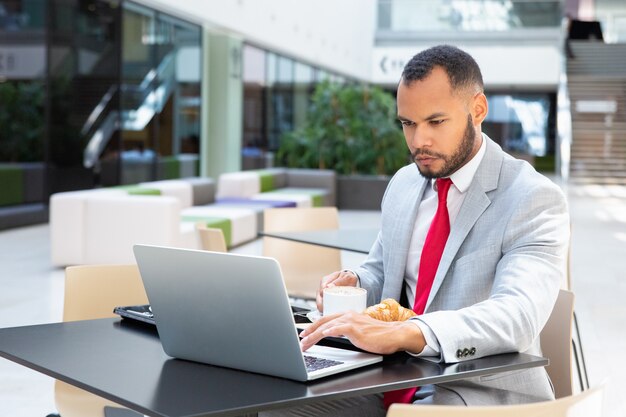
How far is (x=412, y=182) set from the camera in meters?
2.37

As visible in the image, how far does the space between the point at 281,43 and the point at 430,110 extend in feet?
51.3

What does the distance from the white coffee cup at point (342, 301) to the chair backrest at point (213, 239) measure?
2.09 metres

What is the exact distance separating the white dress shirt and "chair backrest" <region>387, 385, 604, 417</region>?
70 centimetres

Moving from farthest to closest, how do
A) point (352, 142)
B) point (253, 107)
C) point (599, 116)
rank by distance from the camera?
point (599, 116)
point (253, 107)
point (352, 142)

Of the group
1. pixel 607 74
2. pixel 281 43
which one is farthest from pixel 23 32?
pixel 607 74

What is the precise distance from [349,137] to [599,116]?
7.86 m

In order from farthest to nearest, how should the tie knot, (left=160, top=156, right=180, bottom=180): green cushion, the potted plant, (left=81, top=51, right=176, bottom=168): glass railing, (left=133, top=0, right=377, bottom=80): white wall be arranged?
the potted plant
(left=160, top=156, right=180, bottom=180): green cushion
(left=133, top=0, right=377, bottom=80): white wall
(left=81, top=51, right=176, bottom=168): glass railing
the tie knot

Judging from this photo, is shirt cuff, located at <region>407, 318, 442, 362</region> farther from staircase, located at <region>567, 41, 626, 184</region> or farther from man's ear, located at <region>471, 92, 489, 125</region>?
staircase, located at <region>567, 41, 626, 184</region>

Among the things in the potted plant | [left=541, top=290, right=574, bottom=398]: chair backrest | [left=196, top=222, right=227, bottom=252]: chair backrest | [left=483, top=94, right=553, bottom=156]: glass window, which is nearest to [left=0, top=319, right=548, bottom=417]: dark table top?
[left=541, top=290, right=574, bottom=398]: chair backrest

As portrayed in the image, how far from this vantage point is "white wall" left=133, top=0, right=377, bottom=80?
44.7 feet

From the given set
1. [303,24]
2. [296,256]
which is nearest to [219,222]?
[296,256]

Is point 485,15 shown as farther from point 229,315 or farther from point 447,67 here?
point 229,315

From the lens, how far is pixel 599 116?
2059cm

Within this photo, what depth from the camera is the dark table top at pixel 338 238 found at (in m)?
4.12
